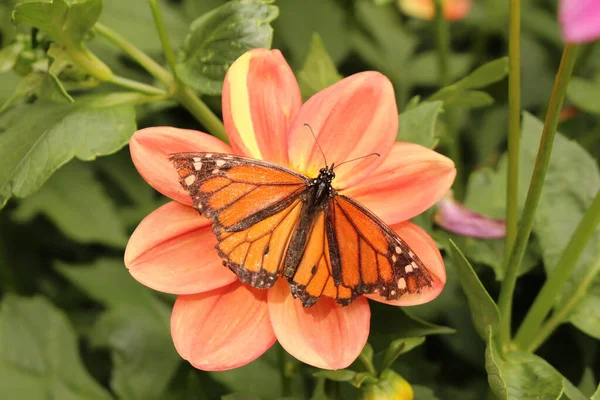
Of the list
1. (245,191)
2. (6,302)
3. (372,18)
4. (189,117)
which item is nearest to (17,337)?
(6,302)

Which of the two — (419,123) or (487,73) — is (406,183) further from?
(487,73)

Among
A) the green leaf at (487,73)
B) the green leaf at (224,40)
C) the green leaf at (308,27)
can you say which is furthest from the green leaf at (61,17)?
the green leaf at (308,27)

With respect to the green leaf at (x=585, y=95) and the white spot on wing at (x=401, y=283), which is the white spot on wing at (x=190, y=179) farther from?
the green leaf at (x=585, y=95)

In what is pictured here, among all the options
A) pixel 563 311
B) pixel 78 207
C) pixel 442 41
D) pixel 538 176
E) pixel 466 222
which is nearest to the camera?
pixel 538 176

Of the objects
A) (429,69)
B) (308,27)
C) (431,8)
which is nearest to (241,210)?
(308,27)

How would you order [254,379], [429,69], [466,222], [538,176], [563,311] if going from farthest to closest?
1. [429,69]
2. [254,379]
3. [466,222]
4. [563,311]
5. [538,176]

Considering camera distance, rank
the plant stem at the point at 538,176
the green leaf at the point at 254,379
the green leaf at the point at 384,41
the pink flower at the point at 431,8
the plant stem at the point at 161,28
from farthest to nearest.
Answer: the pink flower at the point at 431,8 → the green leaf at the point at 384,41 → the green leaf at the point at 254,379 → the plant stem at the point at 161,28 → the plant stem at the point at 538,176
